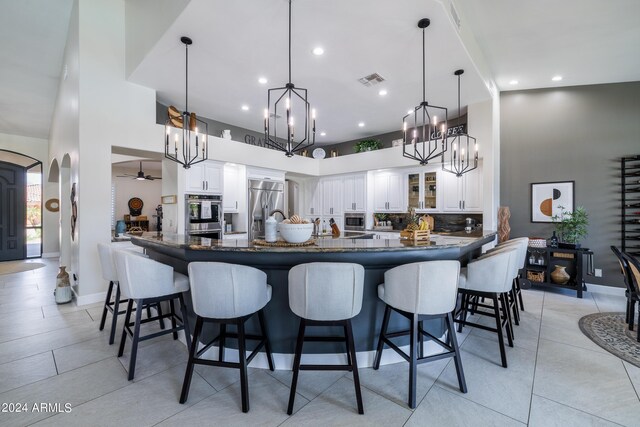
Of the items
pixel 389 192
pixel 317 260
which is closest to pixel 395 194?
pixel 389 192

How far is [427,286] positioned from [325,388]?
1.08 metres

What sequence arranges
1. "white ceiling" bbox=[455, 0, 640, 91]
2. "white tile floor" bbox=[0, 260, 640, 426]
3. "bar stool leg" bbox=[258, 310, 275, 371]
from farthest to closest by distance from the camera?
1. "white ceiling" bbox=[455, 0, 640, 91]
2. "bar stool leg" bbox=[258, 310, 275, 371]
3. "white tile floor" bbox=[0, 260, 640, 426]

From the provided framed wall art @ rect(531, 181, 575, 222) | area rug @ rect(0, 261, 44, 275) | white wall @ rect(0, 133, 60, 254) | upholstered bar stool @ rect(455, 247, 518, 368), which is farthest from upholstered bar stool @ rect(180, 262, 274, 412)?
white wall @ rect(0, 133, 60, 254)

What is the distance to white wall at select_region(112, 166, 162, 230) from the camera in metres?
9.49

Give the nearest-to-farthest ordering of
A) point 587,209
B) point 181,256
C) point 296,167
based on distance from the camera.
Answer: point 181,256, point 587,209, point 296,167

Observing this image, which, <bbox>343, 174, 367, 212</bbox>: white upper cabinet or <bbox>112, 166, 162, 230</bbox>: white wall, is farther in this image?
<bbox>112, 166, 162, 230</bbox>: white wall

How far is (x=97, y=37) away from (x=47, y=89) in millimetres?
3370

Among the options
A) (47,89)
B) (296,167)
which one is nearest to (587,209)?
(296,167)

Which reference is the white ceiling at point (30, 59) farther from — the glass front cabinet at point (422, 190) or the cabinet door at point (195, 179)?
the glass front cabinet at point (422, 190)

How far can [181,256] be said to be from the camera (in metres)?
2.37

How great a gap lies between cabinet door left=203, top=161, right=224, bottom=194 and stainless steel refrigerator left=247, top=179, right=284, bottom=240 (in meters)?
0.72

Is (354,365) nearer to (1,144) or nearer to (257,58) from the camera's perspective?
(257,58)

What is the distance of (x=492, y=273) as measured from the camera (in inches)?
93.6

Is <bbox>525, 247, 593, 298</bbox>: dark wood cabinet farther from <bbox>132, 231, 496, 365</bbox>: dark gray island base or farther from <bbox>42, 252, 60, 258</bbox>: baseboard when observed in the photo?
<bbox>42, 252, 60, 258</bbox>: baseboard
